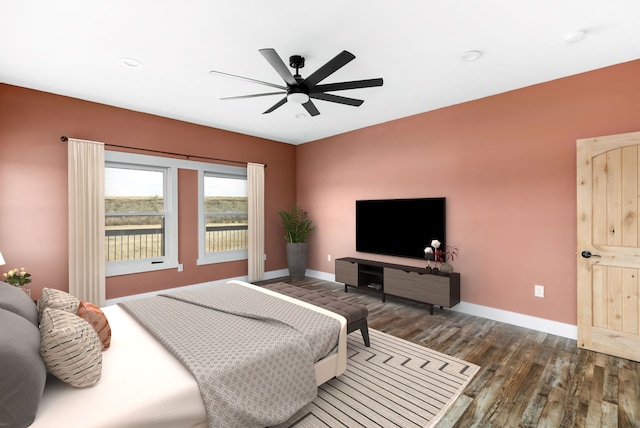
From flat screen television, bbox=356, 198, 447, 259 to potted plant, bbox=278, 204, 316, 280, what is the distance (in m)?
1.15

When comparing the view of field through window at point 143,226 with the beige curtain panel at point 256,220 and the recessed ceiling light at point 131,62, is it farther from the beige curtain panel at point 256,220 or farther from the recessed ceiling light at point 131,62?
the recessed ceiling light at point 131,62

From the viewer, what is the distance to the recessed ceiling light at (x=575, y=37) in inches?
93.7

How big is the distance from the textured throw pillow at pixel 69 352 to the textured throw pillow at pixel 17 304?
301mm

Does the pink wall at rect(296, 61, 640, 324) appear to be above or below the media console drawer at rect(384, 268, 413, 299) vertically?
above

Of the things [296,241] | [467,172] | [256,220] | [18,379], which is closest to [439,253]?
[467,172]

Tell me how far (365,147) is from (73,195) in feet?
13.8

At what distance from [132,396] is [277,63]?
7.29 ft

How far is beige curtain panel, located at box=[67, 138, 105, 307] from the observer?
12.2 feet

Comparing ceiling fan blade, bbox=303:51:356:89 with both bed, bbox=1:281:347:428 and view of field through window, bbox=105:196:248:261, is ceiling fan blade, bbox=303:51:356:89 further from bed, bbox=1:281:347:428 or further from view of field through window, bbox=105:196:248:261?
view of field through window, bbox=105:196:248:261

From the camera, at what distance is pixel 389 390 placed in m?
2.23

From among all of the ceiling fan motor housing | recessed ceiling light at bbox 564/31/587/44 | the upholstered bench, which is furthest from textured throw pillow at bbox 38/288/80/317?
recessed ceiling light at bbox 564/31/587/44

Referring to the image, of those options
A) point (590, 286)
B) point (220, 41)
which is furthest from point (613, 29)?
point (220, 41)

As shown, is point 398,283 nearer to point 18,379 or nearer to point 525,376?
point 525,376

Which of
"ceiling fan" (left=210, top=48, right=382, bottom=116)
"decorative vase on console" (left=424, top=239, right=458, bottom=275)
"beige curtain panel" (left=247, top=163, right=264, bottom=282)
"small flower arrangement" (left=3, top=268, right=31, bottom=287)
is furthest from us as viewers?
"beige curtain panel" (left=247, top=163, right=264, bottom=282)
